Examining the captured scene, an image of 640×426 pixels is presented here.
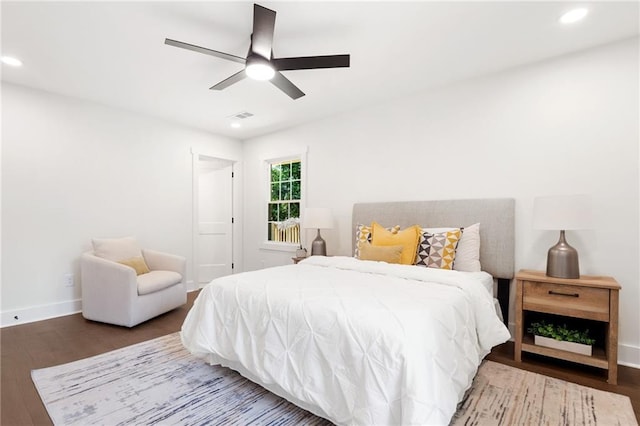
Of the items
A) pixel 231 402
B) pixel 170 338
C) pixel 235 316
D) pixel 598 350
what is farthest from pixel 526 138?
pixel 170 338

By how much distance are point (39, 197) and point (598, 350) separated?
18.4 ft

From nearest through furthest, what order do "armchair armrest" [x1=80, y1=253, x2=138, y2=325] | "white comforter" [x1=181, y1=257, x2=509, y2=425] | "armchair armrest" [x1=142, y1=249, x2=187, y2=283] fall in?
1. "white comforter" [x1=181, y1=257, x2=509, y2=425]
2. "armchair armrest" [x1=80, y1=253, x2=138, y2=325]
3. "armchair armrest" [x1=142, y1=249, x2=187, y2=283]

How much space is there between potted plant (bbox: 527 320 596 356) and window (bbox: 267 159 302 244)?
315 centimetres

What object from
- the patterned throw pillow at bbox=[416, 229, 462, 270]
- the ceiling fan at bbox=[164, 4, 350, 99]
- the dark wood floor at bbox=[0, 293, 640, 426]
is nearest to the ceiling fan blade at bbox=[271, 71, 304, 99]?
the ceiling fan at bbox=[164, 4, 350, 99]

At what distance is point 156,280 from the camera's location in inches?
134

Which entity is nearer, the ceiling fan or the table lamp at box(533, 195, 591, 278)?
the ceiling fan

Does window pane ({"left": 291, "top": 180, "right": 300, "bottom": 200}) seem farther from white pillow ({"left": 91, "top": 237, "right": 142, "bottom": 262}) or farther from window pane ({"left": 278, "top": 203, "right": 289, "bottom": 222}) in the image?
white pillow ({"left": 91, "top": 237, "right": 142, "bottom": 262})

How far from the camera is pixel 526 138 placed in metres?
2.82

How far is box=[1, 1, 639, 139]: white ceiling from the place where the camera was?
209cm

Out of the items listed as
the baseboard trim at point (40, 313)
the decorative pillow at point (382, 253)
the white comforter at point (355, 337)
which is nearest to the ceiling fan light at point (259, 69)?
the white comforter at point (355, 337)

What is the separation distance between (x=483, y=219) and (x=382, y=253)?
3.45 feet

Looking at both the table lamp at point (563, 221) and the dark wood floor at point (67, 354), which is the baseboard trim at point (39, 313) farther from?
the table lamp at point (563, 221)

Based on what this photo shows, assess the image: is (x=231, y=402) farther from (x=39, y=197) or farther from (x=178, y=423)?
(x=39, y=197)

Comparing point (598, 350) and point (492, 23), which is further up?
point (492, 23)
